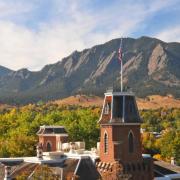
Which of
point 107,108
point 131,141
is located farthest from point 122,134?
point 107,108

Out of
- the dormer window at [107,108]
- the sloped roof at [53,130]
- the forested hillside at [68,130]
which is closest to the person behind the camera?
the dormer window at [107,108]

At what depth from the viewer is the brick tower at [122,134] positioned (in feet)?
147

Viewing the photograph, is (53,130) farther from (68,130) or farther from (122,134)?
(122,134)

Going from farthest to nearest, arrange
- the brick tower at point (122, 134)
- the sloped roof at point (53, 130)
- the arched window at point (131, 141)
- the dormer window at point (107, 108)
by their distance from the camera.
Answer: the sloped roof at point (53, 130) < the dormer window at point (107, 108) < the arched window at point (131, 141) < the brick tower at point (122, 134)

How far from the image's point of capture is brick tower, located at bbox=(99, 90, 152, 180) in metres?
44.7

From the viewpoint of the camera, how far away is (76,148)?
5638 cm

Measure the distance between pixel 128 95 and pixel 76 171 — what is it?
26.2 feet

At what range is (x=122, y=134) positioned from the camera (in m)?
44.9

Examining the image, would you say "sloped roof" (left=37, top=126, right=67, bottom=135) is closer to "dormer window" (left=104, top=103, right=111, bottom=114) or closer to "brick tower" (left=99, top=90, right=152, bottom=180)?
"brick tower" (left=99, top=90, right=152, bottom=180)

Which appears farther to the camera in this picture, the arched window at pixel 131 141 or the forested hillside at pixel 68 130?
the forested hillside at pixel 68 130

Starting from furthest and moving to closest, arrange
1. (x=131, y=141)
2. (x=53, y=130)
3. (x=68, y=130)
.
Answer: (x=68, y=130)
(x=53, y=130)
(x=131, y=141)

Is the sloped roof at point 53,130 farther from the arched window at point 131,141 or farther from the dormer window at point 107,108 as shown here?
the arched window at point 131,141

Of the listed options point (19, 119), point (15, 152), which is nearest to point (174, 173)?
point (15, 152)

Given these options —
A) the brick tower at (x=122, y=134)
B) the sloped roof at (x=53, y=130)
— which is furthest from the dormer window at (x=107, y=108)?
the sloped roof at (x=53, y=130)
